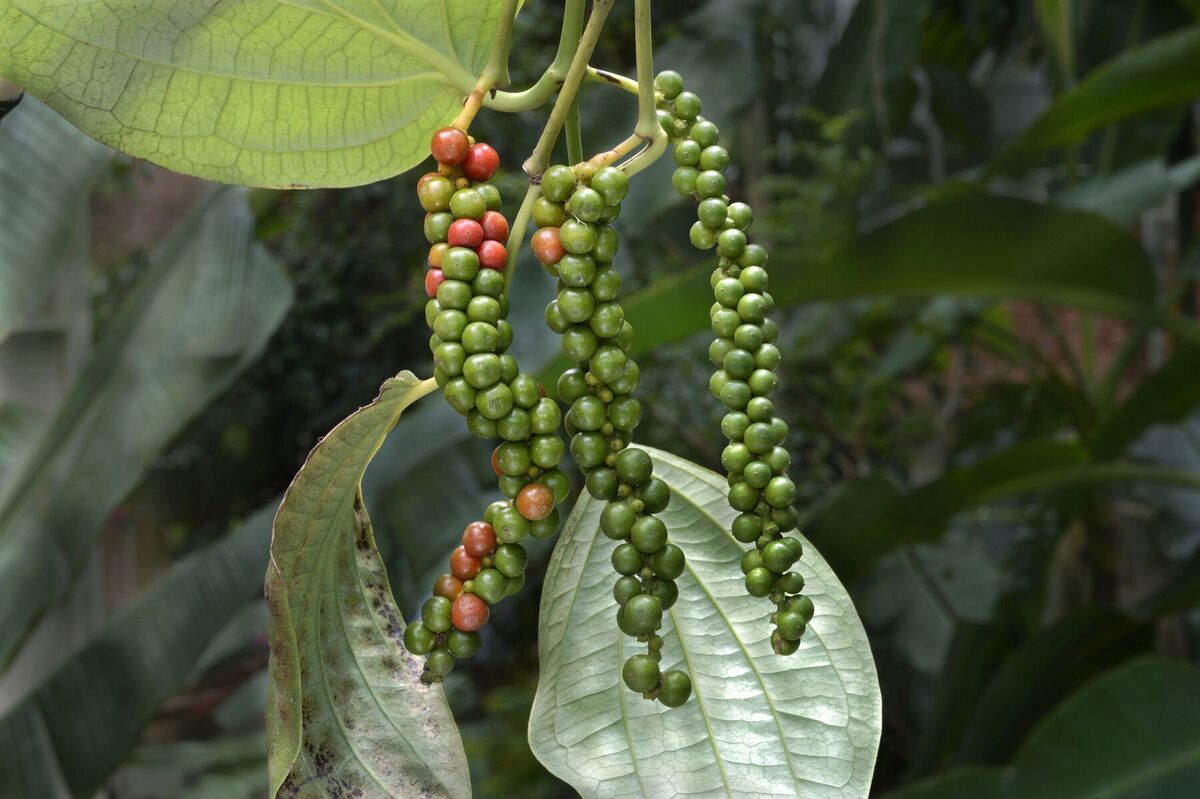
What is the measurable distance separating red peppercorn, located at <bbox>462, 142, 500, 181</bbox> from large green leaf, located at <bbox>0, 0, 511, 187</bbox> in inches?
1.4

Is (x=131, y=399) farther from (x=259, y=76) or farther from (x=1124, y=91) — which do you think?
Answer: (x=1124, y=91)

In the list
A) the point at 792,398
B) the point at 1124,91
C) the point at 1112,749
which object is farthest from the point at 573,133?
the point at 792,398

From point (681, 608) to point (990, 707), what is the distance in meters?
1.04

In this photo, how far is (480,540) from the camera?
0.18 meters

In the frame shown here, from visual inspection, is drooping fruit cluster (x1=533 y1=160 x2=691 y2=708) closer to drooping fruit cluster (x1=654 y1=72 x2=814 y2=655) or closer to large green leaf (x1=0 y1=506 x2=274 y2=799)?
drooping fruit cluster (x1=654 y1=72 x2=814 y2=655)

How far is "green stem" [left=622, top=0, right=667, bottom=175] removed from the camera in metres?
0.19

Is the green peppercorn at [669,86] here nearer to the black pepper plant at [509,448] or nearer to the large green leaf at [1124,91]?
the black pepper plant at [509,448]

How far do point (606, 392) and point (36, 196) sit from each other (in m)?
0.66

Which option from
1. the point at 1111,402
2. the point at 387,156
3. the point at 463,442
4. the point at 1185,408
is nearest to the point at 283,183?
the point at 387,156

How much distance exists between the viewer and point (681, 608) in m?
0.23

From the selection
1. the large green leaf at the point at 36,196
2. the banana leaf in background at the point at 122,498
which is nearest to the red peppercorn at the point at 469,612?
the large green leaf at the point at 36,196

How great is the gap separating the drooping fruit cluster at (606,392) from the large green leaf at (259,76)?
49mm

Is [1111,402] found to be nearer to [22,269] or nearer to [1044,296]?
[1044,296]

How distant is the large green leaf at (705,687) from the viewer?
0.68 ft
